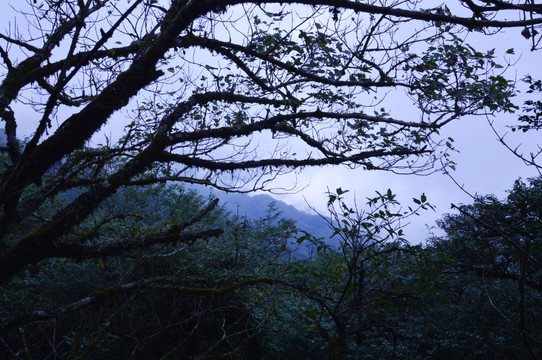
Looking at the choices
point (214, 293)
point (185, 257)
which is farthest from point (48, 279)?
Answer: point (214, 293)

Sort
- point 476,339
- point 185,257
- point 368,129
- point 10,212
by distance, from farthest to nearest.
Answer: point 185,257 < point 476,339 < point 368,129 < point 10,212

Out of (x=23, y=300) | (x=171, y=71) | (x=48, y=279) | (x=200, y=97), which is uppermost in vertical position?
(x=171, y=71)

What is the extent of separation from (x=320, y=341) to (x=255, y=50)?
5428 millimetres

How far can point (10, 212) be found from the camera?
2525 mm

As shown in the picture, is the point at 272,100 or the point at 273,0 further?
the point at 272,100

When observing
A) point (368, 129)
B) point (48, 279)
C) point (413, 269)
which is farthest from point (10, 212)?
point (48, 279)

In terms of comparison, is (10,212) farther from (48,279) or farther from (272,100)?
(48,279)

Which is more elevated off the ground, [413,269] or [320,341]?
[413,269]

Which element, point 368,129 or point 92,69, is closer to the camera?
point 92,69

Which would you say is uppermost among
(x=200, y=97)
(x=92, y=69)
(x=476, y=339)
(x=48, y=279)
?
(x=92, y=69)

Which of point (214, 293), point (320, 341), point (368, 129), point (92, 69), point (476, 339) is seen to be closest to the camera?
point (214, 293)

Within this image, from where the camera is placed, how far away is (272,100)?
16.2 ft

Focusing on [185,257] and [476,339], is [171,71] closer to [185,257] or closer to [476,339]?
[185,257]

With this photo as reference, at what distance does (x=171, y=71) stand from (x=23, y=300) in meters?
7.54
